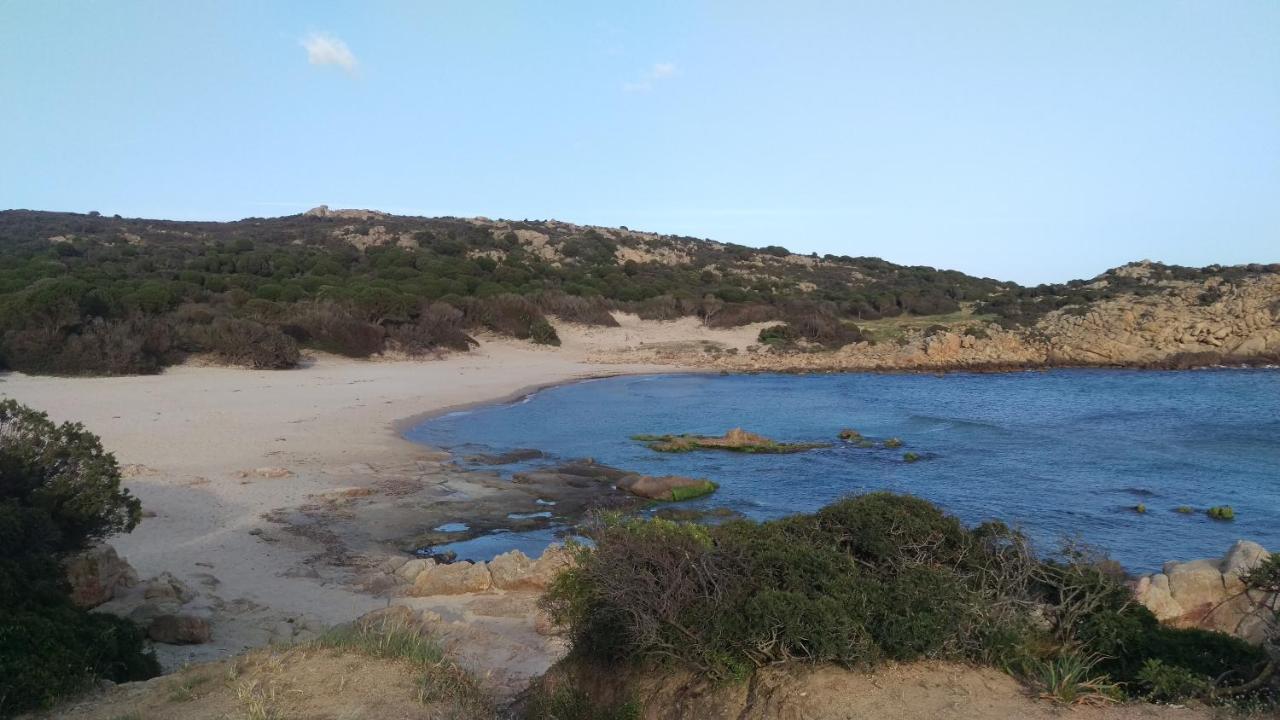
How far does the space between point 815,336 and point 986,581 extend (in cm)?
4112

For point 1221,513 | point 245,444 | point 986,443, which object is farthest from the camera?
point 986,443

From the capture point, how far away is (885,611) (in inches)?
194

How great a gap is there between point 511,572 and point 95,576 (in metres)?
4.23

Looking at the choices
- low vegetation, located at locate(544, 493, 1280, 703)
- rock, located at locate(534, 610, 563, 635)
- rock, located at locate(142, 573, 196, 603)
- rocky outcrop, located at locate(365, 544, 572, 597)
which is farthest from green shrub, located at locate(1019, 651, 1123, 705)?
rock, located at locate(142, 573, 196, 603)

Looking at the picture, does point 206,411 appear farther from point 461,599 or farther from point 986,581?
point 986,581

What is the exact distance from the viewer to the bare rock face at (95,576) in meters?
7.75

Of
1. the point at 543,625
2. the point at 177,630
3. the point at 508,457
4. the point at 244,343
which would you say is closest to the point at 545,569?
the point at 543,625

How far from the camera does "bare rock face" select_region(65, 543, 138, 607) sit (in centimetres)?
775

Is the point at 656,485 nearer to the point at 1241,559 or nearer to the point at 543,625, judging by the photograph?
the point at 543,625

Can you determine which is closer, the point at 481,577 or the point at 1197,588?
the point at 1197,588

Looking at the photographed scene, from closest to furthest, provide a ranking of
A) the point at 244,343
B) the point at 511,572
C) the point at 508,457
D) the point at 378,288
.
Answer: the point at 511,572, the point at 508,457, the point at 244,343, the point at 378,288

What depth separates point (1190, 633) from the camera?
5.07 metres

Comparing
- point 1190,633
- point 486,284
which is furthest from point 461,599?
point 486,284

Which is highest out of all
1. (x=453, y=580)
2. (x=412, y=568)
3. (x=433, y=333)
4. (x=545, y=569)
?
(x=433, y=333)
